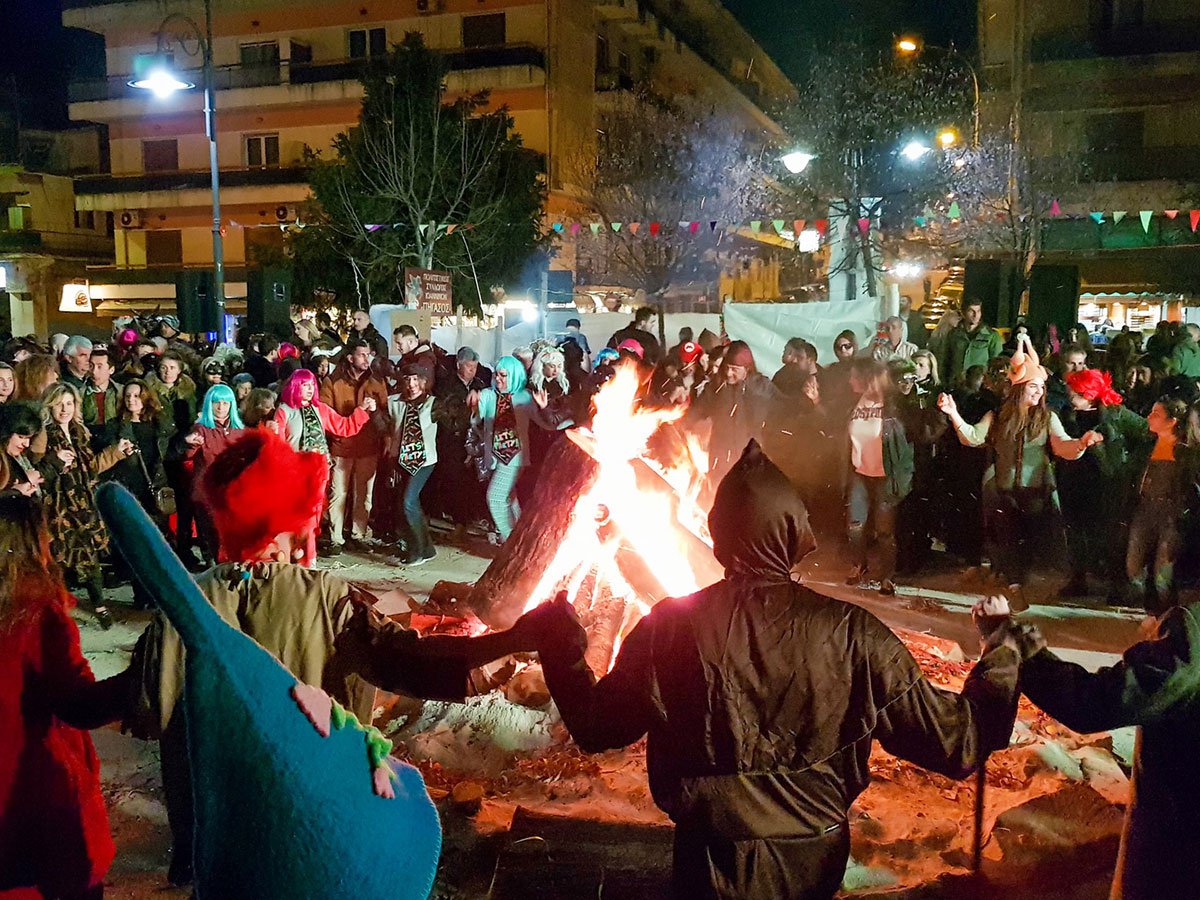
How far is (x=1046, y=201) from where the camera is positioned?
24547mm

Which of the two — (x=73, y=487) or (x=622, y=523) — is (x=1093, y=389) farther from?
(x=73, y=487)

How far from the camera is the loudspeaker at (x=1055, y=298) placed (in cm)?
1691

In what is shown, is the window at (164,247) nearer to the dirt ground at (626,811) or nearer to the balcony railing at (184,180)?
the balcony railing at (184,180)

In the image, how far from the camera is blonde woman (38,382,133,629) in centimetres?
793

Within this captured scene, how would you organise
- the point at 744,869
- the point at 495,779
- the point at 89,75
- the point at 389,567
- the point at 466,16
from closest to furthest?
the point at 744,869, the point at 495,779, the point at 389,567, the point at 466,16, the point at 89,75

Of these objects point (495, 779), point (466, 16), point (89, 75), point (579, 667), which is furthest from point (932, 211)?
point (89, 75)

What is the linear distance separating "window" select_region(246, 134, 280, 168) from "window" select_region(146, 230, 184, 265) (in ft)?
14.7

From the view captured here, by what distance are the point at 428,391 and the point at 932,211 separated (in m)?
20.4

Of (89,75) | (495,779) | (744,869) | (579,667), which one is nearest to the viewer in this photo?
(744,869)

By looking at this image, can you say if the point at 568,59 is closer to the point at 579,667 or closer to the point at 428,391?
the point at 428,391

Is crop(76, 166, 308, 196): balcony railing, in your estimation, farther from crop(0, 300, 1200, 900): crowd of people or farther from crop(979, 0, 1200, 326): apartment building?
crop(979, 0, 1200, 326): apartment building

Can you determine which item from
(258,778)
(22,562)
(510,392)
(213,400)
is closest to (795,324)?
(510,392)

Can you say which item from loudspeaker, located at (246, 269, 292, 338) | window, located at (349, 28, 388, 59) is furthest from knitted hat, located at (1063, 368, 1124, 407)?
window, located at (349, 28, 388, 59)

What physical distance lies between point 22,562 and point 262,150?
39.3 meters
